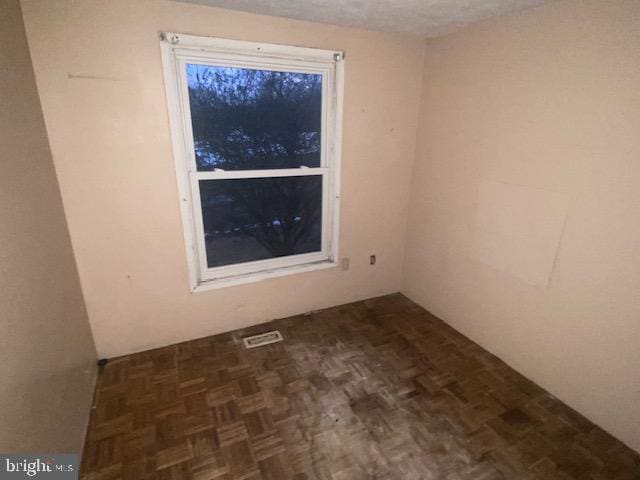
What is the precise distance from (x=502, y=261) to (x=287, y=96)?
188 centimetres

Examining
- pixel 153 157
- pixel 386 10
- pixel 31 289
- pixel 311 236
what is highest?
pixel 386 10

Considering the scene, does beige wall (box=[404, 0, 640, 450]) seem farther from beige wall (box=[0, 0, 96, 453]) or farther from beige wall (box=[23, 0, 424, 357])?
beige wall (box=[0, 0, 96, 453])

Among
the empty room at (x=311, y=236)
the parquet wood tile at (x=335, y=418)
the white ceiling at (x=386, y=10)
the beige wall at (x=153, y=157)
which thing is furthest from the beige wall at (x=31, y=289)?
the white ceiling at (x=386, y=10)

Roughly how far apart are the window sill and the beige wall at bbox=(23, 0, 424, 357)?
58mm

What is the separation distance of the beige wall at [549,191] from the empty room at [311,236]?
0.04 feet

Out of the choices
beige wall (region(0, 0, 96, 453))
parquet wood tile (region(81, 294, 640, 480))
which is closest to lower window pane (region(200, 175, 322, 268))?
parquet wood tile (region(81, 294, 640, 480))

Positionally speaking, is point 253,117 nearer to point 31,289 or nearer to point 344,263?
point 344,263

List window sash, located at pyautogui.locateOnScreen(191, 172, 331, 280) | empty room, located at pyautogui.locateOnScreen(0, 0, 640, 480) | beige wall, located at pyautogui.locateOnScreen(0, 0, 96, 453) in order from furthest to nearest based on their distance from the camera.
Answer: window sash, located at pyautogui.locateOnScreen(191, 172, 331, 280) < empty room, located at pyautogui.locateOnScreen(0, 0, 640, 480) < beige wall, located at pyautogui.locateOnScreen(0, 0, 96, 453)

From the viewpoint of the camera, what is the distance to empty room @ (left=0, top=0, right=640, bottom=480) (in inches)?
58.0

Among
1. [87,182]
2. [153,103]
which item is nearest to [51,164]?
[87,182]

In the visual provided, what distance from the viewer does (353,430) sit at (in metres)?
1.67

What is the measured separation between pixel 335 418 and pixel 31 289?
60.7 inches

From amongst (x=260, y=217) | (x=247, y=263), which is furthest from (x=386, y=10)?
(x=247, y=263)

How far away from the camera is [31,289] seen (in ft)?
4.13
